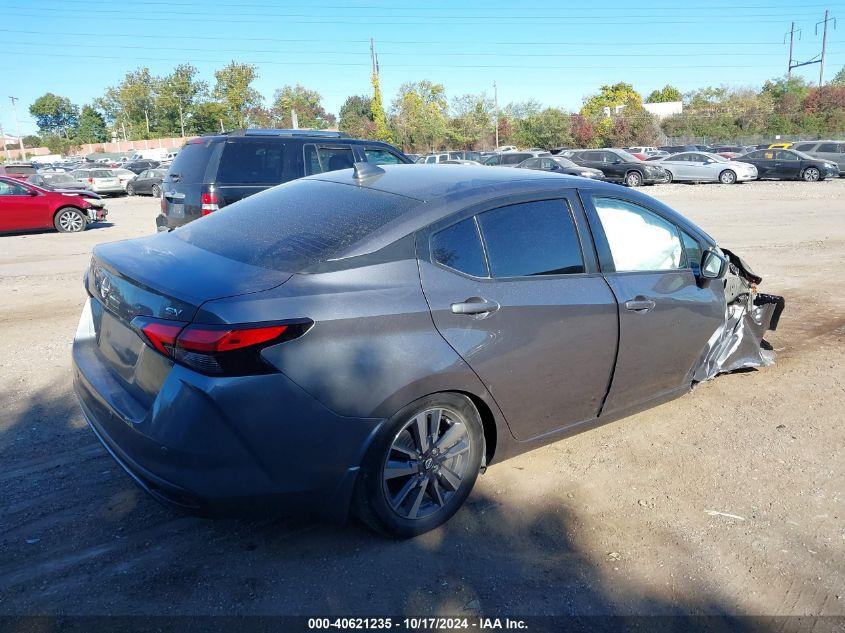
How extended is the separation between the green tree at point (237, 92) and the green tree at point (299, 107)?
3.66 meters

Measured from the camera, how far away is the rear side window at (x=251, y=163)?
863cm

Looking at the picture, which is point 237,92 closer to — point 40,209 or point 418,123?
point 418,123

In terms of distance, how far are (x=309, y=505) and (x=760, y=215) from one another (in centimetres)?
1644

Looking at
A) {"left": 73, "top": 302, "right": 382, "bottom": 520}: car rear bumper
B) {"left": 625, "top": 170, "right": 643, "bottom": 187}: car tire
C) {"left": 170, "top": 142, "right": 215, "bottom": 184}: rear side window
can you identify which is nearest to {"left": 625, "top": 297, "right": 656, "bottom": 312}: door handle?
{"left": 73, "top": 302, "right": 382, "bottom": 520}: car rear bumper

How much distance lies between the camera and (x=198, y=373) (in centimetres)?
261

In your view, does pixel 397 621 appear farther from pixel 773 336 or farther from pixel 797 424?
pixel 773 336

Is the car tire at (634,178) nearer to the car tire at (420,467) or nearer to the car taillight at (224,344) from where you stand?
the car tire at (420,467)

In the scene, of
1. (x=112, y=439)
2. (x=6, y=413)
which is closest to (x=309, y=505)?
(x=112, y=439)

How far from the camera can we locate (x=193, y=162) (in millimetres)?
8867

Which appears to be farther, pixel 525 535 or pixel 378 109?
pixel 378 109

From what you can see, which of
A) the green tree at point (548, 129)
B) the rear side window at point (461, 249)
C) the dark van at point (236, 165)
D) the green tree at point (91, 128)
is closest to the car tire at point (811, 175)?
the dark van at point (236, 165)

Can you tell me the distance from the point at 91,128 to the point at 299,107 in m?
47.5

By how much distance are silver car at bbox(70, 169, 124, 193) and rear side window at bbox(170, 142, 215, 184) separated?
22.6 meters

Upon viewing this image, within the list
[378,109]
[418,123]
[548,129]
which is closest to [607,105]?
[548,129]
